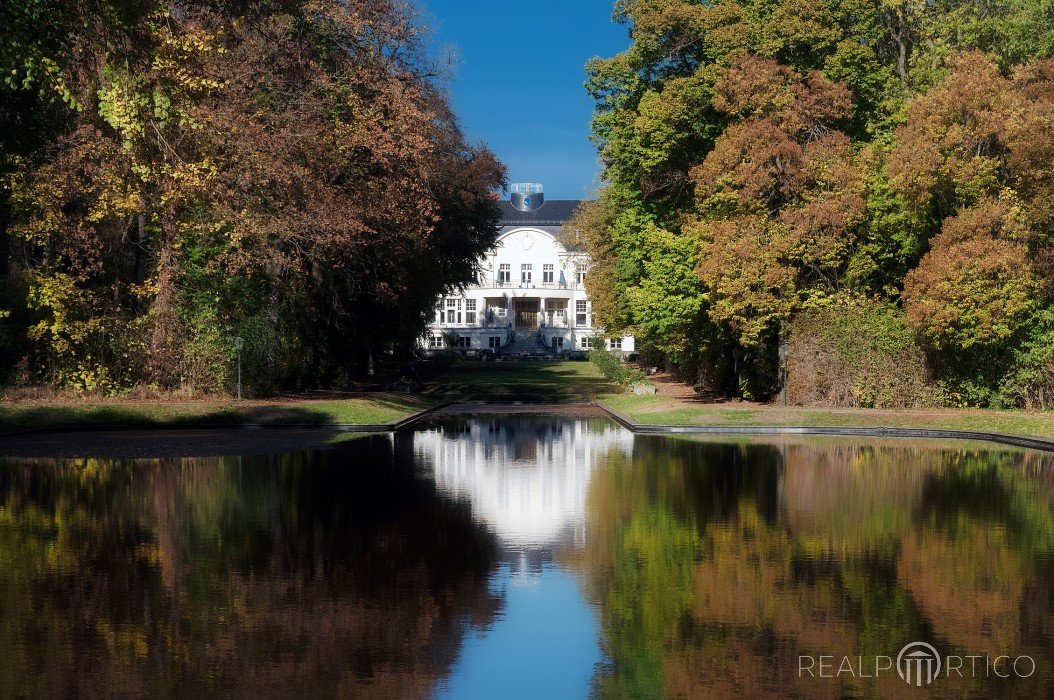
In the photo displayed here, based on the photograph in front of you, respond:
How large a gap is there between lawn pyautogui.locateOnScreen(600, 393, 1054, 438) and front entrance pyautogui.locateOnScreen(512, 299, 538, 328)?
88.2m

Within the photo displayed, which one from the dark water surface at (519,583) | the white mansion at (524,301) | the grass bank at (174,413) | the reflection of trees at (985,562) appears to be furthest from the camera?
the white mansion at (524,301)

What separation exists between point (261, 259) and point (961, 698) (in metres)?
31.3

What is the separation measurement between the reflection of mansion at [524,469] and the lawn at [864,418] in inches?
96.6

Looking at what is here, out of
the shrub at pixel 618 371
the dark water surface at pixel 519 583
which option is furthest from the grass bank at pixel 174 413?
the shrub at pixel 618 371

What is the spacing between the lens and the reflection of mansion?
14320mm

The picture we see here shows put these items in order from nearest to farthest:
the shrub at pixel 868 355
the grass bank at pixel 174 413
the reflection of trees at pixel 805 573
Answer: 1. the reflection of trees at pixel 805 573
2. the grass bank at pixel 174 413
3. the shrub at pixel 868 355

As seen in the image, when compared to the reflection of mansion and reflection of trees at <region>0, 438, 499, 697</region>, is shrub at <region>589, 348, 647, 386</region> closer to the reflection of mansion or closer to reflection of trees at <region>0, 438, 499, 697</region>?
the reflection of mansion

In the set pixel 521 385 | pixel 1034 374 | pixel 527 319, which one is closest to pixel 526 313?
pixel 527 319

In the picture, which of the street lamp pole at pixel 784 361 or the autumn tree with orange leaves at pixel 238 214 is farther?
the street lamp pole at pixel 784 361

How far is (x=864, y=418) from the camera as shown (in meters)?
32.0

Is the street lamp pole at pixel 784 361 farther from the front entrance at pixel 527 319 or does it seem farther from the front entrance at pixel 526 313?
the front entrance at pixel 527 319

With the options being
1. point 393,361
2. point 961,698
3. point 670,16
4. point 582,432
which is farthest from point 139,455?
point 393,361

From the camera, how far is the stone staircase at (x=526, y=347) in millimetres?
110438

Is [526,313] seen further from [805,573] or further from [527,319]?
[805,573]
